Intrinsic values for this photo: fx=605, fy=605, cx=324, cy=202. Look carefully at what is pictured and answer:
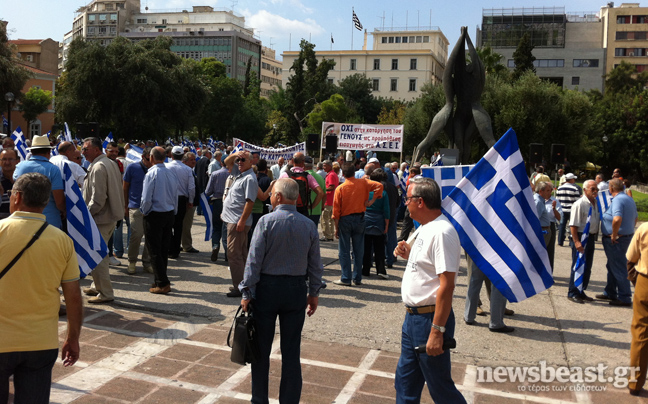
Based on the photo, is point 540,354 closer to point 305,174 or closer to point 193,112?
point 305,174

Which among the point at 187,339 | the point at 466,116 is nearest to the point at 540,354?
the point at 187,339

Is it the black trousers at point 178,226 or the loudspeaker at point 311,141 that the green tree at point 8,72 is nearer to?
the loudspeaker at point 311,141

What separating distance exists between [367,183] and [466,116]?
279 inches

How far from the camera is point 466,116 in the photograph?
609 inches

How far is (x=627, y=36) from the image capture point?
91.5 m

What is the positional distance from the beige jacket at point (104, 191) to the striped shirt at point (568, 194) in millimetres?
10369

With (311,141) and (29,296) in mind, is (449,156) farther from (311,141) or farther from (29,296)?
(29,296)

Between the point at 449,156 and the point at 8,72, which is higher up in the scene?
the point at 8,72

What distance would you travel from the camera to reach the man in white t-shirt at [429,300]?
144 inches

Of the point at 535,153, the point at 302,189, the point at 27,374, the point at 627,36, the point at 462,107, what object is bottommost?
the point at 27,374

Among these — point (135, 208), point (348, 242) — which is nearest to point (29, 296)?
point (348, 242)

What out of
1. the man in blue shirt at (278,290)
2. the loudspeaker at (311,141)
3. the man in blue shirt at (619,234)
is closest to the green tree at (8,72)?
the loudspeaker at (311,141)

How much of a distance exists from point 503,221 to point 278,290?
2.48 metres

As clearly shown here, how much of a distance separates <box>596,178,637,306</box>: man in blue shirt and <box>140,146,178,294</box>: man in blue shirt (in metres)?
6.13
